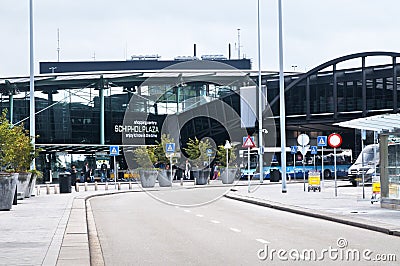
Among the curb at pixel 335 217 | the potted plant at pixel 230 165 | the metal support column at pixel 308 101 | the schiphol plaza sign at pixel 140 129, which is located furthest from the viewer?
the metal support column at pixel 308 101

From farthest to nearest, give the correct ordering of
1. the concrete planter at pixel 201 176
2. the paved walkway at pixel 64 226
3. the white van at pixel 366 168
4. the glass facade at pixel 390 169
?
the concrete planter at pixel 201 176
the white van at pixel 366 168
the glass facade at pixel 390 169
the paved walkway at pixel 64 226

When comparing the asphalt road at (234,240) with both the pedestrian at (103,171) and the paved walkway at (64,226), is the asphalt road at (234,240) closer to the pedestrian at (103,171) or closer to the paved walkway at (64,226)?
the paved walkway at (64,226)

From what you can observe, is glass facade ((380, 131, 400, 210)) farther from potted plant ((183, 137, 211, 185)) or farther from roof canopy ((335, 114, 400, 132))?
potted plant ((183, 137, 211, 185))

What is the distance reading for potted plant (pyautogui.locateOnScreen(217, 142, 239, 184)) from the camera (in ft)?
199

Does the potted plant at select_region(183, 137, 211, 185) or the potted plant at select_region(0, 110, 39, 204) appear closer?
the potted plant at select_region(0, 110, 39, 204)

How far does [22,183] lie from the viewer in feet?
120

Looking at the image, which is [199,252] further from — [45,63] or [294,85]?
[45,63]

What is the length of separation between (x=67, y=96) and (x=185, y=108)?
42.7 metres

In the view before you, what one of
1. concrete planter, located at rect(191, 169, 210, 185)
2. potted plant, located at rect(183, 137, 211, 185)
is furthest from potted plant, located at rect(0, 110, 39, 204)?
concrete planter, located at rect(191, 169, 210, 185)

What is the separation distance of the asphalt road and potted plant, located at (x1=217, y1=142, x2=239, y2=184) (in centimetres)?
3476

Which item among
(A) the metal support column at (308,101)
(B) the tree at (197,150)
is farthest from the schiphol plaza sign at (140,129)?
(A) the metal support column at (308,101)

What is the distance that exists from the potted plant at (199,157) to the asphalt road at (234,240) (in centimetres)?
1668

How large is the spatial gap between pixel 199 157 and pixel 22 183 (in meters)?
17.6

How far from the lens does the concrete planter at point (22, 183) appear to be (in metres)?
35.9
